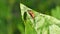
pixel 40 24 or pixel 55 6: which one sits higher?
pixel 55 6

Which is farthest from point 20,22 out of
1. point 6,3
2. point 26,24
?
point 6,3

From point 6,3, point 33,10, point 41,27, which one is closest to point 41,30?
point 41,27

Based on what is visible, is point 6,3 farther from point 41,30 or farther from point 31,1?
point 41,30

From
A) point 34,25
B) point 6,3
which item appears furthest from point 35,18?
point 6,3

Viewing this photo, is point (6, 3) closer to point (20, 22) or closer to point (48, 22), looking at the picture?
point (20, 22)

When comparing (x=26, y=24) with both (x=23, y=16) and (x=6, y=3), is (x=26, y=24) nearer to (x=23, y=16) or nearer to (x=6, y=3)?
(x=23, y=16)

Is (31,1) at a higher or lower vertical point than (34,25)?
higher
